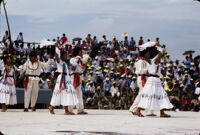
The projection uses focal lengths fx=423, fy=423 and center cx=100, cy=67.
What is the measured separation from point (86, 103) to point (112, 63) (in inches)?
223

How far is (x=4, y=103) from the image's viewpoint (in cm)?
1566

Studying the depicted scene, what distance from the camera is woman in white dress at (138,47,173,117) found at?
1198 cm

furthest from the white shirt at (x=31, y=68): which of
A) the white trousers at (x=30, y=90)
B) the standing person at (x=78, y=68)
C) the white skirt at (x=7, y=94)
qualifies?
the standing person at (x=78, y=68)

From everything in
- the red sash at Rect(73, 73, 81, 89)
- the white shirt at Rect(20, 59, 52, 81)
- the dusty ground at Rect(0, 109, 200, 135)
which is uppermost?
the white shirt at Rect(20, 59, 52, 81)

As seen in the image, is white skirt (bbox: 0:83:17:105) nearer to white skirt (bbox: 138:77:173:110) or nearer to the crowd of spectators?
the crowd of spectators

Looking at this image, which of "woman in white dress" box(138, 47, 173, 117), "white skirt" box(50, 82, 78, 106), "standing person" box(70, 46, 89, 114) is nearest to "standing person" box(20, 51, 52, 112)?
"standing person" box(70, 46, 89, 114)

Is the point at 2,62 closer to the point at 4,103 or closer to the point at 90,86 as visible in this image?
the point at 4,103

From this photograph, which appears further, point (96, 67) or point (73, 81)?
point (96, 67)

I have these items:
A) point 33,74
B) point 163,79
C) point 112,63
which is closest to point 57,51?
point 33,74

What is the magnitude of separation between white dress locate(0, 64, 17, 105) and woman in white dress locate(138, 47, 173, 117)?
18.9 ft

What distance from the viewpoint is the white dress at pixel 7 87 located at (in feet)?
51.0

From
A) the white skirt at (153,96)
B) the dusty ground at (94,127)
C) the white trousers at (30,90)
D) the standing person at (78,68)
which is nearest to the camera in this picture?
the dusty ground at (94,127)

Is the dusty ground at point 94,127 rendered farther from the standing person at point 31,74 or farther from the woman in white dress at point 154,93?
the standing person at point 31,74

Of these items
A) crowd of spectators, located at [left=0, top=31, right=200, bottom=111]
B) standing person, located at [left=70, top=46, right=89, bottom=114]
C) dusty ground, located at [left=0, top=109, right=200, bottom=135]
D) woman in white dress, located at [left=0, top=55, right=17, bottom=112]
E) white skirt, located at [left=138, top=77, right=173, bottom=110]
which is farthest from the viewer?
crowd of spectators, located at [left=0, top=31, right=200, bottom=111]
